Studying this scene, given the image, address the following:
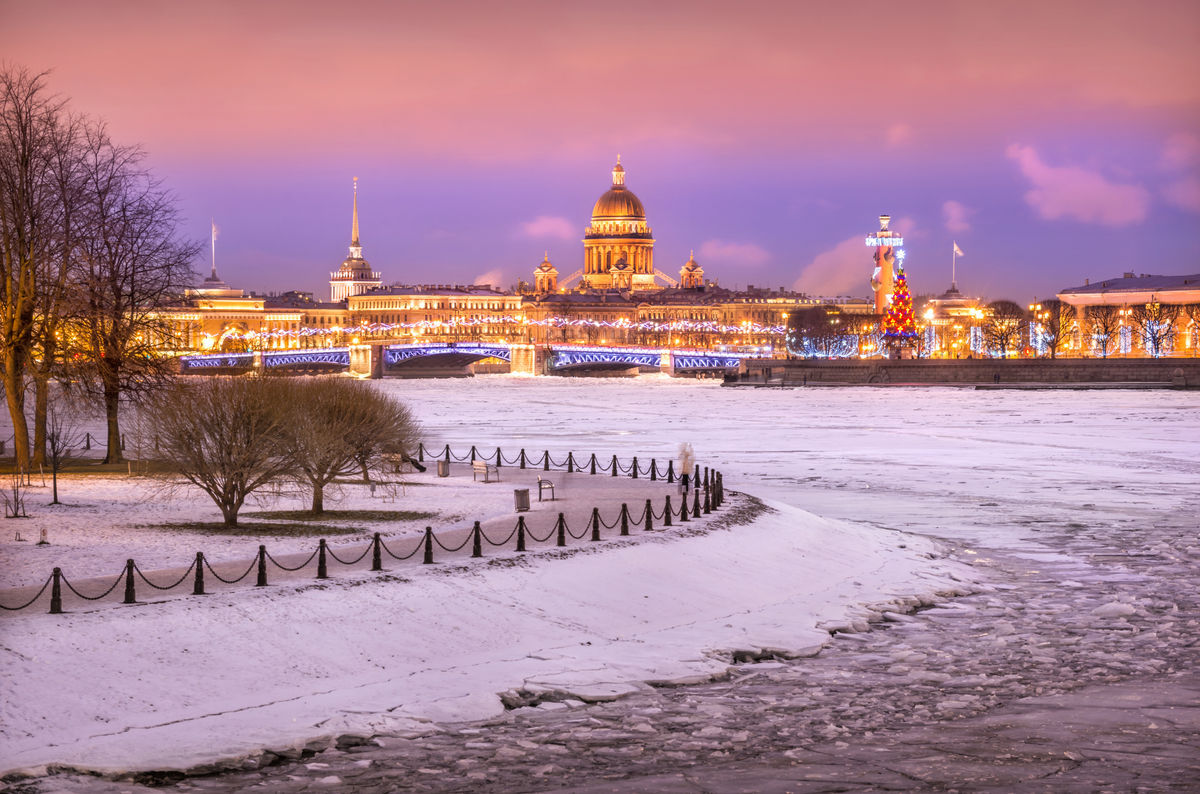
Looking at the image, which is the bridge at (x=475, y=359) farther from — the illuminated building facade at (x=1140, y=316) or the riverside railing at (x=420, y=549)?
the riverside railing at (x=420, y=549)

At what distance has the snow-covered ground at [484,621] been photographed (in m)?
13.6

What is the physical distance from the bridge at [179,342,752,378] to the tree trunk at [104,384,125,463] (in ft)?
Answer: 300

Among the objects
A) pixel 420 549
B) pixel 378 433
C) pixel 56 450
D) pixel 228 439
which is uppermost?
pixel 228 439

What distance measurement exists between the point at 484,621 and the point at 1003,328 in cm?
12547

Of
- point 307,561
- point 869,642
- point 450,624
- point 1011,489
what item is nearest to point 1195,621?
point 869,642

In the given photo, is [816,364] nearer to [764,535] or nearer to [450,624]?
[764,535]

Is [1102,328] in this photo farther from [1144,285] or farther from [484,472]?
[484,472]

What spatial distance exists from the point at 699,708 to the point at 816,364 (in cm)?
9951

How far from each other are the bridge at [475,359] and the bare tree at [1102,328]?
89.5 ft

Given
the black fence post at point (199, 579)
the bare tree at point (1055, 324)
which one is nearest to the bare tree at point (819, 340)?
the bare tree at point (1055, 324)

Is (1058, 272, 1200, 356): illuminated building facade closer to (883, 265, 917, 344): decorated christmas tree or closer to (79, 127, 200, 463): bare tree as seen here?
(883, 265, 917, 344): decorated christmas tree

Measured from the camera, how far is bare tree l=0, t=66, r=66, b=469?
1201 inches

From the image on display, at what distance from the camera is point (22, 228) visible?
30812 millimetres

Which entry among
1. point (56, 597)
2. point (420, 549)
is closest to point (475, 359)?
point (420, 549)
